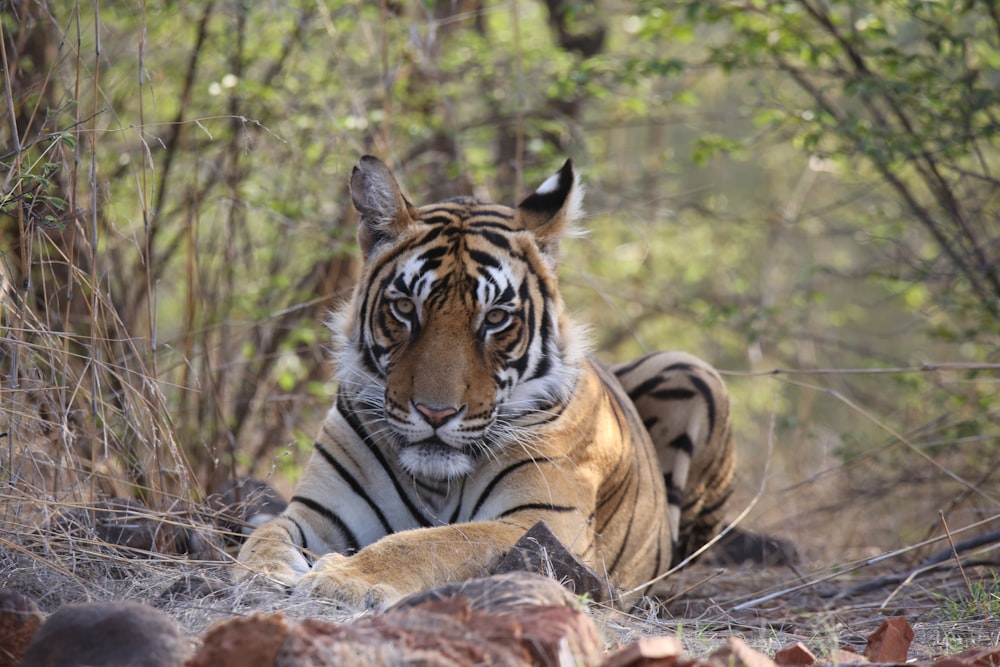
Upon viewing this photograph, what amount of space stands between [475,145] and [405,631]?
6516mm

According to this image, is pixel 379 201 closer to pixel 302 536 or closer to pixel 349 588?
pixel 302 536

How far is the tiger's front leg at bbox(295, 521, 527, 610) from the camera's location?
3.37 meters

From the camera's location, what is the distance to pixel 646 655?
2381 mm

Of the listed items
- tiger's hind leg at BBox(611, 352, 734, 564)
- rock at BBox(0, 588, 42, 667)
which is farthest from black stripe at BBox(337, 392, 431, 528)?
rock at BBox(0, 588, 42, 667)

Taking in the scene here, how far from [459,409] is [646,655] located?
1.76 m

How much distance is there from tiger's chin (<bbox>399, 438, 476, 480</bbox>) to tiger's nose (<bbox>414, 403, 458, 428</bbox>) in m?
0.13

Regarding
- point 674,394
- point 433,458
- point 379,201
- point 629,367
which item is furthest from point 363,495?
point 629,367

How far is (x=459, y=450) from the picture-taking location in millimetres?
4172

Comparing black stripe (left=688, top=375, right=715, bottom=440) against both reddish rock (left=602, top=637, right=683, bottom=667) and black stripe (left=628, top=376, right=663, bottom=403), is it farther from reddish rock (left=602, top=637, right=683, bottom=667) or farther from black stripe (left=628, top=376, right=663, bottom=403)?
reddish rock (left=602, top=637, right=683, bottom=667)

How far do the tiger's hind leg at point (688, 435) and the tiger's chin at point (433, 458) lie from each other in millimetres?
1906

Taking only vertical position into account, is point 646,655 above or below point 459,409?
above

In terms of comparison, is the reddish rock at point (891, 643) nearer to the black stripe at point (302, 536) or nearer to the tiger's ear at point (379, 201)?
the black stripe at point (302, 536)

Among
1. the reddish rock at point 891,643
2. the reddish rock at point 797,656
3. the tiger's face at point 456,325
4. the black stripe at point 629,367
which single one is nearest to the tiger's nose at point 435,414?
the tiger's face at point 456,325

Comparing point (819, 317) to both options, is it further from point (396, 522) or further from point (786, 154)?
point (396, 522)
